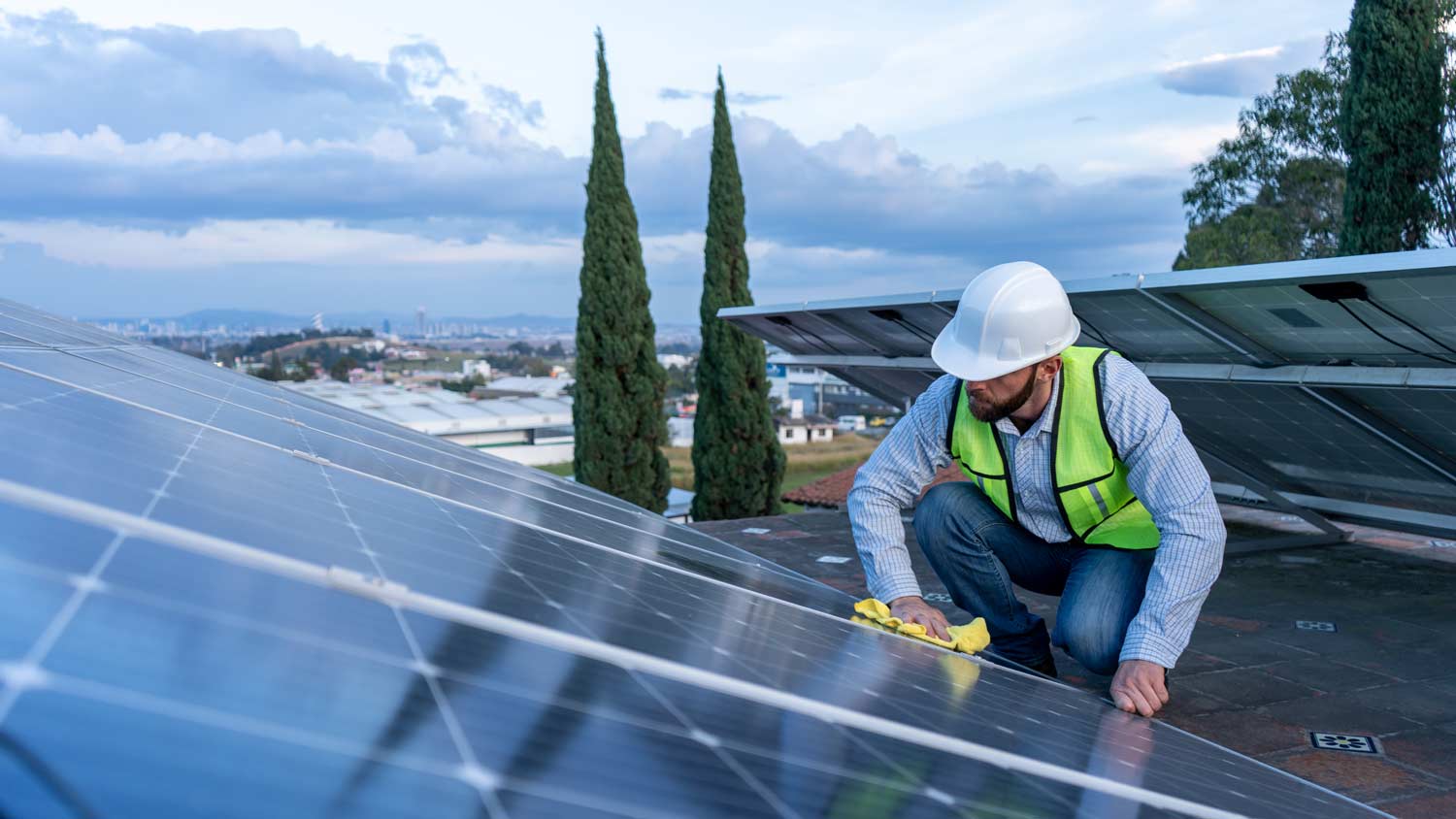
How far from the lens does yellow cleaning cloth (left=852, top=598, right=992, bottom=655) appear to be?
388cm

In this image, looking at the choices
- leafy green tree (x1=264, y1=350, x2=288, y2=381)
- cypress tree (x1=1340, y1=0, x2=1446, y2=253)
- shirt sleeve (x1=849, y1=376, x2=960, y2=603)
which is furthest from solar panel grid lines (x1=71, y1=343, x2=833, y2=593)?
leafy green tree (x1=264, y1=350, x2=288, y2=381)

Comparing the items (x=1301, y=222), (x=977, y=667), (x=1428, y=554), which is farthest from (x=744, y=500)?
(x=977, y=667)

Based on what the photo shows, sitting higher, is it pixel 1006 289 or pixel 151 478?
pixel 1006 289

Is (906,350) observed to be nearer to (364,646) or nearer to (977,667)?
(977,667)

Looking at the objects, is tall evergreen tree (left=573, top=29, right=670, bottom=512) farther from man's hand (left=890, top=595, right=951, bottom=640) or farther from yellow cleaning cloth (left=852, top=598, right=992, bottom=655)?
yellow cleaning cloth (left=852, top=598, right=992, bottom=655)

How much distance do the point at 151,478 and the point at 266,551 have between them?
1.82ft

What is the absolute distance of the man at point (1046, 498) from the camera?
383cm

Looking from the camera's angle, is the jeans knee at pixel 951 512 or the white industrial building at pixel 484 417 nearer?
the jeans knee at pixel 951 512

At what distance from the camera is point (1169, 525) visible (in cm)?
386

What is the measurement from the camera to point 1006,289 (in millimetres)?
4094

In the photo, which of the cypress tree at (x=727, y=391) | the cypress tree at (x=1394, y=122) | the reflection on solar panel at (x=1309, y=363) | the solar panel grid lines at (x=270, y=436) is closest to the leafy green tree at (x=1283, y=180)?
the cypress tree at (x=1394, y=122)

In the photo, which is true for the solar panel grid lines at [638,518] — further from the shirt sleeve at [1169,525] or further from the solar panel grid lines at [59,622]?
the solar panel grid lines at [59,622]

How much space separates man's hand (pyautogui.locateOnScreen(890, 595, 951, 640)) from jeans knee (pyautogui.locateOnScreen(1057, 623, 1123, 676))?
0.55 metres

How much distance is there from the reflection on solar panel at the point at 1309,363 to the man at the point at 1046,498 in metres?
1.98
